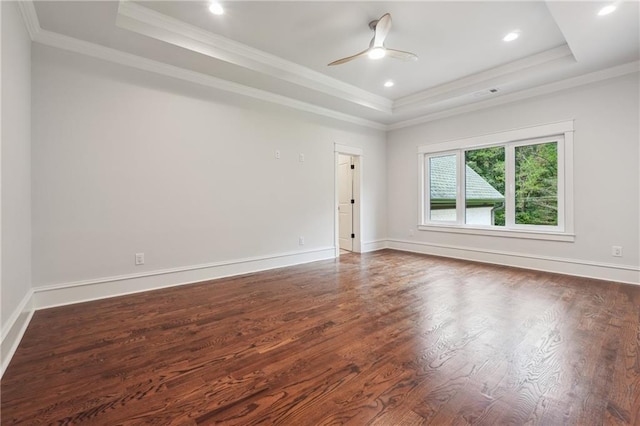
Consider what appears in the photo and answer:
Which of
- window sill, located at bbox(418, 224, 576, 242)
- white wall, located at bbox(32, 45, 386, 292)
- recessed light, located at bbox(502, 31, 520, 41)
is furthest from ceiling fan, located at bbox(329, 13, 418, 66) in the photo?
window sill, located at bbox(418, 224, 576, 242)

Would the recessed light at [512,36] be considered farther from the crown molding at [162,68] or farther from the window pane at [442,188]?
the crown molding at [162,68]

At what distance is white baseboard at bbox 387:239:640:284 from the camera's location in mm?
3654

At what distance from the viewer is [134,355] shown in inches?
78.2

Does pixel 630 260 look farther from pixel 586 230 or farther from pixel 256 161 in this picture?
pixel 256 161

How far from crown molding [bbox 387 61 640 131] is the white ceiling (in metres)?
0.04

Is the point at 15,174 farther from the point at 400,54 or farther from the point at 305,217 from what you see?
the point at 400,54

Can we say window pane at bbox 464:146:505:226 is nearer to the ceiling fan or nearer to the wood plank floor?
the wood plank floor

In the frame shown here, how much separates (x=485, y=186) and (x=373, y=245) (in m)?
2.38

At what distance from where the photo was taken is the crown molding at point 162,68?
2865 millimetres

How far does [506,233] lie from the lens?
184 inches

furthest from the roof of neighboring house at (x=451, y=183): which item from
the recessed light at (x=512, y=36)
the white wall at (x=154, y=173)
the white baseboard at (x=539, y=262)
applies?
the white wall at (x=154, y=173)

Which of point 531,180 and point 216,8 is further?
point 531,180

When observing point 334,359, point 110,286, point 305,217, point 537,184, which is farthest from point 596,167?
point 110,286

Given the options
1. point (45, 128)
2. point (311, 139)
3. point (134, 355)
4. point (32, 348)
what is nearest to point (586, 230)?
point (311, 139)
